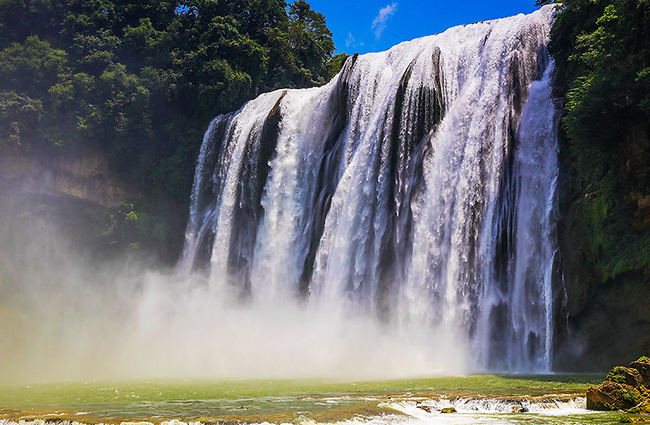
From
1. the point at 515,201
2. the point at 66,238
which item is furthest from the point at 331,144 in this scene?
the point at 66,238

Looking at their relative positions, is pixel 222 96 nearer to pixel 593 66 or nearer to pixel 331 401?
pixel 593 66

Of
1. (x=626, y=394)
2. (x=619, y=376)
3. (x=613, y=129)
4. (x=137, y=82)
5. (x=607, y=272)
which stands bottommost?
(x=626, y=394)

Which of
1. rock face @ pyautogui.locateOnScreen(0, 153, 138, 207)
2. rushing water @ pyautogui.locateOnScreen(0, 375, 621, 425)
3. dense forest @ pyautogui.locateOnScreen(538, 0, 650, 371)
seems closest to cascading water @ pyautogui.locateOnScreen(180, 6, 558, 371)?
dense forest @ pyautogui.locateOnScreen(538, 0, 650, 371)

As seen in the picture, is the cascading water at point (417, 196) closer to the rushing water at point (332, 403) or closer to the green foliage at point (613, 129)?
the green foliage at point (613, 129)

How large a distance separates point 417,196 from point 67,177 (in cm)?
2580

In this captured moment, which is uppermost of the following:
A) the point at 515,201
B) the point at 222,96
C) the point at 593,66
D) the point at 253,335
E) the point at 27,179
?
the point at 222,96

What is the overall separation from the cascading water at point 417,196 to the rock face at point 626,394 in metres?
6.02

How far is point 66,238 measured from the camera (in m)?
36.7

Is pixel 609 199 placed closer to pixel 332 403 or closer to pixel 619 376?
pixel 619 376

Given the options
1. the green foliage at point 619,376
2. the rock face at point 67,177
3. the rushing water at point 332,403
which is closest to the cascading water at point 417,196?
the rushing water at point 332,403

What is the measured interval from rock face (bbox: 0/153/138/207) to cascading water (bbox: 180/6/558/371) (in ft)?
32.6

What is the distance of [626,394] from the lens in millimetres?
9977

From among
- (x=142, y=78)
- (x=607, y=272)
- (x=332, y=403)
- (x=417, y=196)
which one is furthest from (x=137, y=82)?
(x=332, y=403)

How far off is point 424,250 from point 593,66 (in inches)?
310
